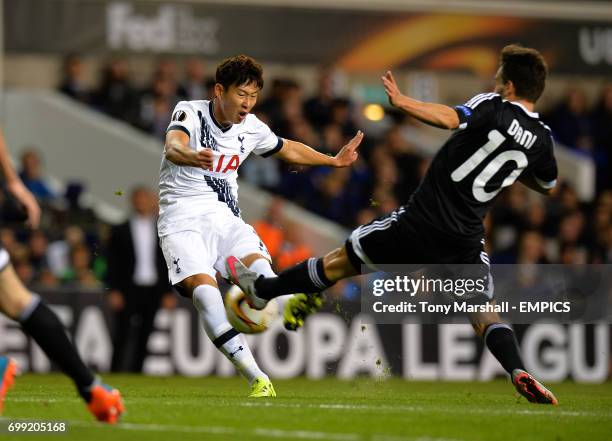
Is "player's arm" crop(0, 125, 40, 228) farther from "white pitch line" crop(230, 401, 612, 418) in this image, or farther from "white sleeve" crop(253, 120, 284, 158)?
"white sleeve" crop(253, 120, 284, 158)

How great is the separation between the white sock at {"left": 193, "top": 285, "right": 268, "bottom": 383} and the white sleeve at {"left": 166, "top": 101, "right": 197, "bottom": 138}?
1.15 metres

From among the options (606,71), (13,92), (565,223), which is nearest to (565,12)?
(606,71)

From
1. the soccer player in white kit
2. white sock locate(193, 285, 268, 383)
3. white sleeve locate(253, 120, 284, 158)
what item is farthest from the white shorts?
white sleeve locate(253, 120, 284, 158)

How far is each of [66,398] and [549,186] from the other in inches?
146

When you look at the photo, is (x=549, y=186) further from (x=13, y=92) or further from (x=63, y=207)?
(x=13, y=92)

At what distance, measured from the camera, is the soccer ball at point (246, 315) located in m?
9.71

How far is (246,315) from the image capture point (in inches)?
383

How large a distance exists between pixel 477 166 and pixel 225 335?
2198mm

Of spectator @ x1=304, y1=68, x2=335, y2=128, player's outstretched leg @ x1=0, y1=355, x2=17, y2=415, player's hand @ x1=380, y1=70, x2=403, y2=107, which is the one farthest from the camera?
spectator @ x1=304, y1=68, x2=335, y2=128

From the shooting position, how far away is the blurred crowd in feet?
54.7

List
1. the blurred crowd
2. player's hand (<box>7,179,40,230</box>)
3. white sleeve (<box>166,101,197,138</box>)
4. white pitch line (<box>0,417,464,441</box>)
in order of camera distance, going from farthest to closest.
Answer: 1. the blurred crowd
2. white sleeve (<box>166,101,197,138</box>)
3. white pitch line (<box>0,417,464,441</box>)
4. player's hand (<box>7,179,40,230</box>)

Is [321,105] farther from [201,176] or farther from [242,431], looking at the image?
[242,431]

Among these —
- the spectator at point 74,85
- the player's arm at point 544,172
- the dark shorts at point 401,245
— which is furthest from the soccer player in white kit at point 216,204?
the spectator at point 74,85

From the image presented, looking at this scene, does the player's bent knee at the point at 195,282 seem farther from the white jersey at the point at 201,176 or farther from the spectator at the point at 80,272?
the spectator at the point at 80,272
